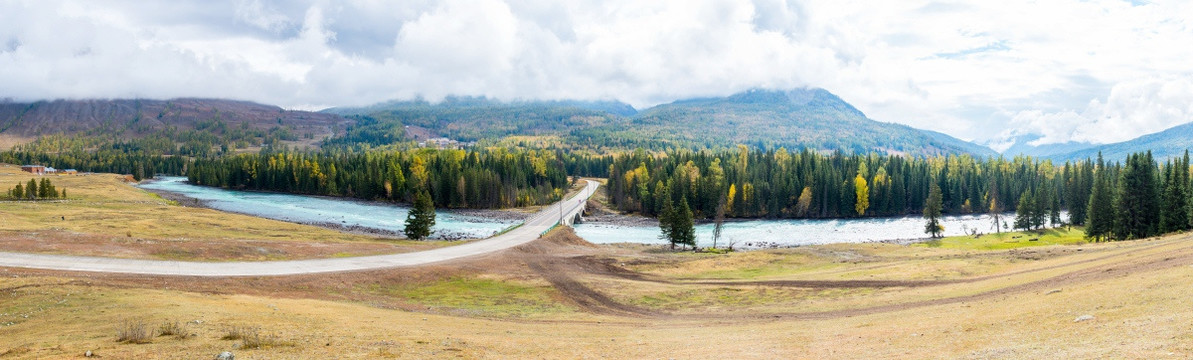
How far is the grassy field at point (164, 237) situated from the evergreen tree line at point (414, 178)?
50.0 m

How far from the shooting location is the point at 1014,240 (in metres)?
83.0

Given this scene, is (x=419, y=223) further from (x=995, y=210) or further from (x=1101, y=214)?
(x=995, y=210)

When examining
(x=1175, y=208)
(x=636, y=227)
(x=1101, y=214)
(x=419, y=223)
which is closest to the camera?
(x=1175, y=208)

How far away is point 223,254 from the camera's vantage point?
45.8 meters

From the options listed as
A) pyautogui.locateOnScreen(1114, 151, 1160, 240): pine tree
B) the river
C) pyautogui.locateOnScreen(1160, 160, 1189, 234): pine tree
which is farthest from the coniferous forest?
pyautogui.locateOnScreen(1160, 160, 1189, 234): pine tree

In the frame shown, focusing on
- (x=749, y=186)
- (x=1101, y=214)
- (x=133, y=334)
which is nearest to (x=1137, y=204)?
(x=1101, y=214)

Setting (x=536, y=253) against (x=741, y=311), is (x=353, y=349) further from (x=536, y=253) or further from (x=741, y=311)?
(x=536, y=253)

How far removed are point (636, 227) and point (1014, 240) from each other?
57079 mm

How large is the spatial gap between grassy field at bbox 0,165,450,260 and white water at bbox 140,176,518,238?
23577 mm

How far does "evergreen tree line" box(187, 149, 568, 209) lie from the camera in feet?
453

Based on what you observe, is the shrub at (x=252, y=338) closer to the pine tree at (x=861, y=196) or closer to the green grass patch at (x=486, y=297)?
the green grass patch at (x=486, y=297)

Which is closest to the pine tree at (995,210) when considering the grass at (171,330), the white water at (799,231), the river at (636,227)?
the white water at (799,231)

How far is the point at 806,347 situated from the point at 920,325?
506 cm

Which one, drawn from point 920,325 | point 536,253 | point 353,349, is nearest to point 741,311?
point 920,325
